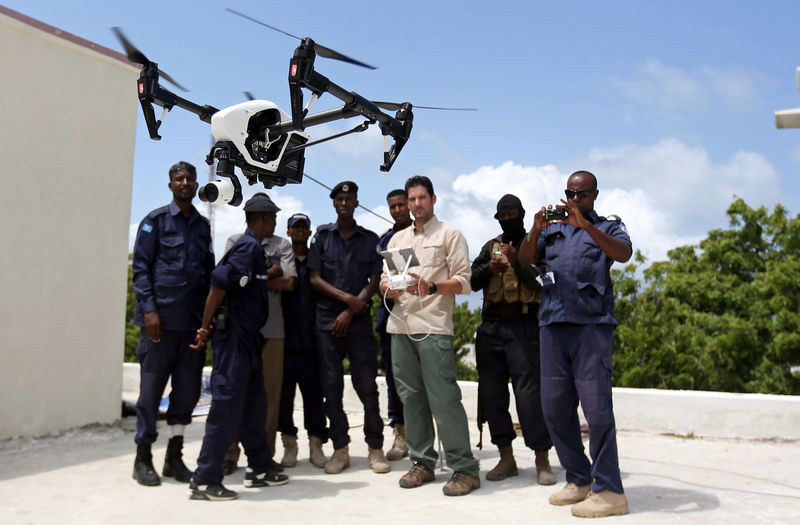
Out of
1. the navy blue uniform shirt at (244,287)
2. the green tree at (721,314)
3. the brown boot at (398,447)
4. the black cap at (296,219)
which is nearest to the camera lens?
the navy blue uniform shirt at (244,287)


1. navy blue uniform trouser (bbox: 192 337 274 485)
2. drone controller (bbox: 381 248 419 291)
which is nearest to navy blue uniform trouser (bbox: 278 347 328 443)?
navy blue uniform trouser (bbox: 192 337 274 485)

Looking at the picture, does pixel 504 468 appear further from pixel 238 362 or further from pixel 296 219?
pixel 296 219

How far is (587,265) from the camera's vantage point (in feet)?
11.5

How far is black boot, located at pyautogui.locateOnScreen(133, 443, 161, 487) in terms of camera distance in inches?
159

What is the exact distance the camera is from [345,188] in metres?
4.59

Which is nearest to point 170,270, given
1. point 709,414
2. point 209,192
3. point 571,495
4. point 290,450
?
point 209,192

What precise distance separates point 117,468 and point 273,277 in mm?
1681

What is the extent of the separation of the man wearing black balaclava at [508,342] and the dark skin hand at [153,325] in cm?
190

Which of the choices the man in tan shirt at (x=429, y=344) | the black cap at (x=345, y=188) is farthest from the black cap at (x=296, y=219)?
the man in tan shirt at (x=429, y=344)

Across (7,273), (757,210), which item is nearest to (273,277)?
(7,273)

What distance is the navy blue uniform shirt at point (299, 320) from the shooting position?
452 cm

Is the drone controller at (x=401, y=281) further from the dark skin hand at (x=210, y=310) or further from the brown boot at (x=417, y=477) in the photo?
the brown boot at (x=417, y=477)

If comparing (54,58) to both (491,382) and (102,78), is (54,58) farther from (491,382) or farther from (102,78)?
(491,382)

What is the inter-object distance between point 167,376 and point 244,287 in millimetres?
844
